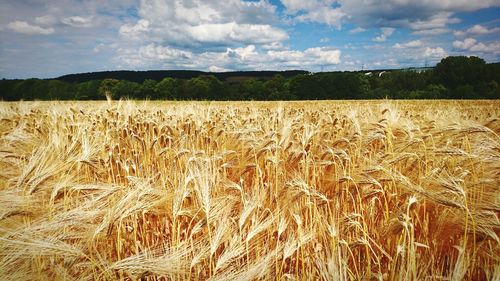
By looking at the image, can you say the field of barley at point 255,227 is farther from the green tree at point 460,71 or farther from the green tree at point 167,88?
the green tree at point 460,71

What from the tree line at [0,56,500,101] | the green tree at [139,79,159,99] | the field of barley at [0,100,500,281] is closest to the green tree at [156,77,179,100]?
the tree line at [0,56,500,101]

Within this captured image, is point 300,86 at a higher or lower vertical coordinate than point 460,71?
lower

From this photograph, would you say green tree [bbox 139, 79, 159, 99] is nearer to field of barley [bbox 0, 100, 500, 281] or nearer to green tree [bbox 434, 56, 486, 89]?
green tree [bbox 434, 56, 486, 89]

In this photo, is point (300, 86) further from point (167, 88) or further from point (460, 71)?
point (460, 71)

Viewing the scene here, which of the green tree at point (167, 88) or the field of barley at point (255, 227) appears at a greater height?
the green tree at point (167, 88)

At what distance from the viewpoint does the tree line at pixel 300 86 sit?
5922cm

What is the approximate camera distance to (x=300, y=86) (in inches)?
2454

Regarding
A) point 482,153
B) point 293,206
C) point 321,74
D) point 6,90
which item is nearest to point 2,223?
point 293,206

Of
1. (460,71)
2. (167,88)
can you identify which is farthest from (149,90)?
(460,71)

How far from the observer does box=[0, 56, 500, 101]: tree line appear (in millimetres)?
59219

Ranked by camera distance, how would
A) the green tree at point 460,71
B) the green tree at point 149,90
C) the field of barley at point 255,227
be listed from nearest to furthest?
the field of barley at point 255,227, the green tree at point 460,71, the green tree at point 149,90

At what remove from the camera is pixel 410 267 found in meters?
1.15

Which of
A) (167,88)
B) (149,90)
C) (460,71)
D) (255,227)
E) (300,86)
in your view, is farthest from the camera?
(167,88)

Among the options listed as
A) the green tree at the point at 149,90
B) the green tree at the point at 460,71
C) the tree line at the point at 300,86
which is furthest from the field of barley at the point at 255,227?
the green tree at the point at 460,71
